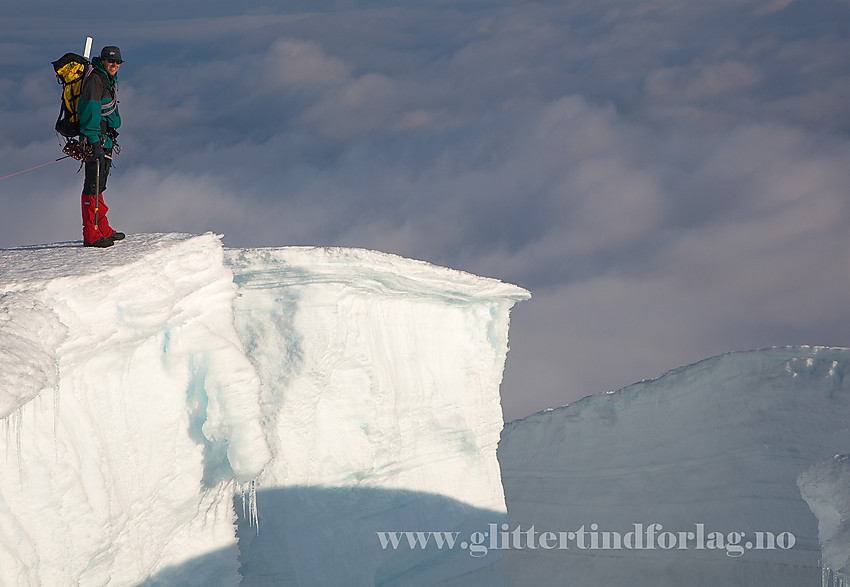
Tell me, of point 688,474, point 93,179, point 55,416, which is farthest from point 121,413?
point 688,474

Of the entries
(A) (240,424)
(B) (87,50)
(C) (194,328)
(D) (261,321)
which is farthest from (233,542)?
(B) (87,50)

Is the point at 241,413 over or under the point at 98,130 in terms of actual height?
under

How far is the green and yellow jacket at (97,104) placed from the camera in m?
7.03

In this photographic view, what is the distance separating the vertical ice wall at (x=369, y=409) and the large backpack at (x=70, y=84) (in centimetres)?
237

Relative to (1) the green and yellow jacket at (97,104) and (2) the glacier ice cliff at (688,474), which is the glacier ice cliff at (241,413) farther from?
(2) the glacier ice cliff at (688,474)

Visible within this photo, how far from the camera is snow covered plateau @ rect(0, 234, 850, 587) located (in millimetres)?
5758

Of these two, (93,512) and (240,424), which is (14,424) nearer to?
(93,512)

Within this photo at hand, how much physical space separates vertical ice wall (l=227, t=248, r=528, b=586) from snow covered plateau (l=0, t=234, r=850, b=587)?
1.1 inches

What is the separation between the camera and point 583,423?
15.0m

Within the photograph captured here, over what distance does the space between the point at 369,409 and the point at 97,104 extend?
5.01 metres

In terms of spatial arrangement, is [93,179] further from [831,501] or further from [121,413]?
[831,501]

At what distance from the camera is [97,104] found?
7.05 m

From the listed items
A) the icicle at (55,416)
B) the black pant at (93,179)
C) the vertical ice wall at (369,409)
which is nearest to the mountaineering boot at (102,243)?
the black pant at (93,179)

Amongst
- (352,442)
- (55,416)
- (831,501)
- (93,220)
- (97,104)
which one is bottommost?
(831,501)
